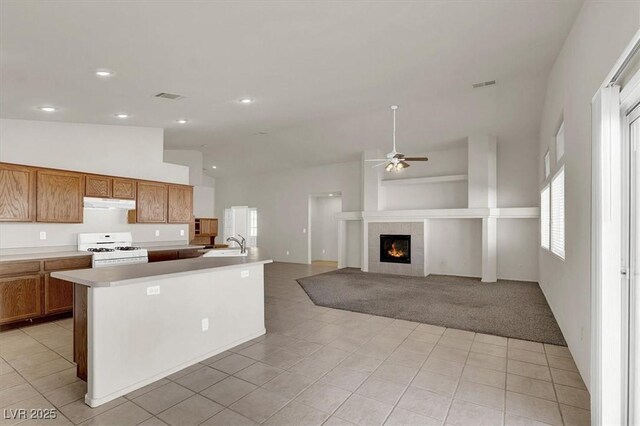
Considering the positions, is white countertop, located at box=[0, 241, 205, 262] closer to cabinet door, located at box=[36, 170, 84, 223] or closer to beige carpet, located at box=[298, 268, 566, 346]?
cabinet door, located at box=[36, 170, 84, 223]

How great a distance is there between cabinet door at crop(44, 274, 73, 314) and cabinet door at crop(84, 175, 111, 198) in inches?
56.5

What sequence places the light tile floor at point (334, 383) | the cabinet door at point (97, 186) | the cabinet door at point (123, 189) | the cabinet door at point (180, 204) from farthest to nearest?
1. the cabinet door at point (180, 204)
2. the cabinet door at point (123, 189)
3. the cabinet door at point (97, 186)
4. the light tile floor at point (334, 383)

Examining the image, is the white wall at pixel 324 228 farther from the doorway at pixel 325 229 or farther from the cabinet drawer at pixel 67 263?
the cabinet drawer at pixel 67 263

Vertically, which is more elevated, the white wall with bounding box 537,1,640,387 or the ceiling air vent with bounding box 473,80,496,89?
the ceiling air vent with bounding box 473,80,496,89

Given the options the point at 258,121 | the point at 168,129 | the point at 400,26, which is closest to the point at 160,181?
the point at 168,129

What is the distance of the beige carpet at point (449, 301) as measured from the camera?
4.29 m

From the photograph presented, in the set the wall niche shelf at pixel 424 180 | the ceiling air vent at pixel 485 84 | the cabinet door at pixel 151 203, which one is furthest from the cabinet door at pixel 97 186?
the wall niche shelf at pixel 424 180

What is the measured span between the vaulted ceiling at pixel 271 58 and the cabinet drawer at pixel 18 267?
2.05 metres

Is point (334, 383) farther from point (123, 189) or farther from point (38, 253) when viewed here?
point (123, 189)

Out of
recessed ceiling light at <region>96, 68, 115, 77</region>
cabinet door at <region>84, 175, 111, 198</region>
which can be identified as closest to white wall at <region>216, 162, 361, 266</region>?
cabinet door at <region>84, 175, 111, 198</region>

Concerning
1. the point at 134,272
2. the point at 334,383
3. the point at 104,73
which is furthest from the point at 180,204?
the point at 334,383

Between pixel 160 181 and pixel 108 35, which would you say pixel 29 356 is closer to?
pixel 108 35

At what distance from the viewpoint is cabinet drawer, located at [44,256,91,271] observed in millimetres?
4430

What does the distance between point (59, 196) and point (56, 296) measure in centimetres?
147
